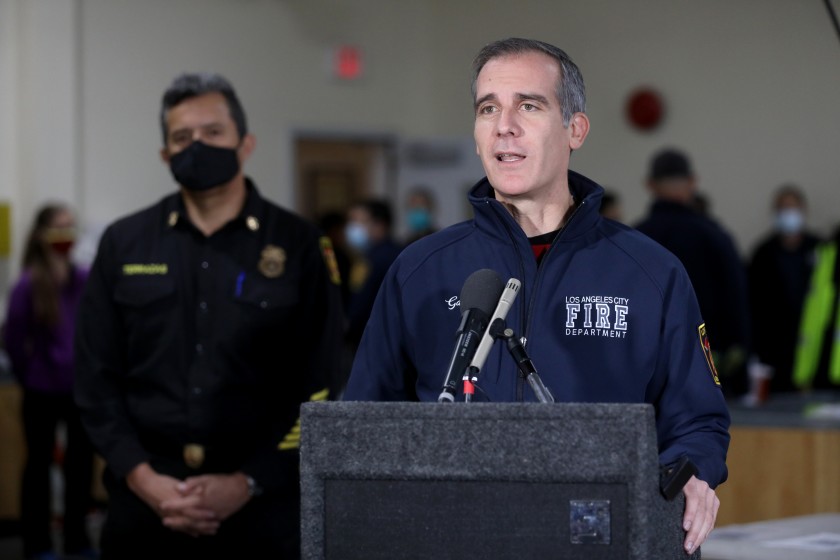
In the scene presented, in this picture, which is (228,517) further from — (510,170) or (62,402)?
(62,402)

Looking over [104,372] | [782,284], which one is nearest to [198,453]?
[104,372]

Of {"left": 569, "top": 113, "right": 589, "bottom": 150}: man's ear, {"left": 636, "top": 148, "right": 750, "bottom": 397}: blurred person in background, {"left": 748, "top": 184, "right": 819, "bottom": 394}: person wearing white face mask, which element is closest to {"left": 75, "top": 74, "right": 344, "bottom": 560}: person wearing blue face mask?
{"left": 569, "top": 113, "right": 589, "bottom": 150}: man's ear

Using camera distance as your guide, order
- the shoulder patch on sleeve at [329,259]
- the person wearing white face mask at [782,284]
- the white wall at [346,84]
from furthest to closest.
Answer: the white wall at [346,84]
the person wearing white face mask at [782,284]
the shoulder patch on sleeve at [329,259]

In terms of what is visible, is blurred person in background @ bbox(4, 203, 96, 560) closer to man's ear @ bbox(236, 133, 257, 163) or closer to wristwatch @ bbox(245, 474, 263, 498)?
man's ear @ bbox(236, 133, 257, 163)

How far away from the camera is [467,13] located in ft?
30.2

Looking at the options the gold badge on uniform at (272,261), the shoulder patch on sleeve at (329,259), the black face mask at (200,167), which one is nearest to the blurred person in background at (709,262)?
the shoulder patch on sleeve at (329,259)

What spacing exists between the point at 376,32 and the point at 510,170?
745 centimetres

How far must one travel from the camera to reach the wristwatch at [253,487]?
2658mm

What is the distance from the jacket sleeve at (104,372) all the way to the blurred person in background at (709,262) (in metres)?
2.65

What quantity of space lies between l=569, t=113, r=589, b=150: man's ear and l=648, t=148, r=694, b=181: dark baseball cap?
3204 mm

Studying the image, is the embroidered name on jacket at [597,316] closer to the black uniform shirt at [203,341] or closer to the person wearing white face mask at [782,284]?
the black uniform shirt at [203,341]

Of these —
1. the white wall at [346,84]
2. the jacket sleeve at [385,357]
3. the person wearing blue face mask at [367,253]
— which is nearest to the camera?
the jacket sleeve at [385,357]

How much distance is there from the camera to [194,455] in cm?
267

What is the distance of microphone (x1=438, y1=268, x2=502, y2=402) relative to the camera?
1.49m
